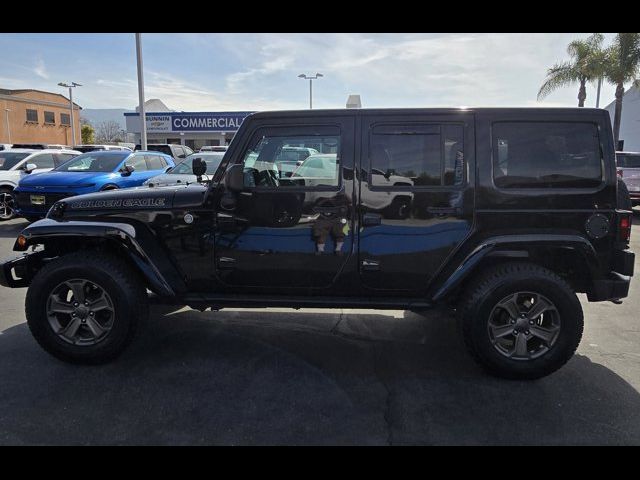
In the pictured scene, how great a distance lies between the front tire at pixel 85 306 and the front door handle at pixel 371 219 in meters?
1.85

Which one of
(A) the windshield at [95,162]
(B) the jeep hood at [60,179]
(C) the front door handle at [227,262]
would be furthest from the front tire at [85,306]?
(A) the windshield at [95,162]

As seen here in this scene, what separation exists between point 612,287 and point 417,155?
5.72ft

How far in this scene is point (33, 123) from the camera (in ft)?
169

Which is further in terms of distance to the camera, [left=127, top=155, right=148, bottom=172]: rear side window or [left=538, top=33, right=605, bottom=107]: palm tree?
[left=538, top=33, right=605, bottom=107]: palm tree

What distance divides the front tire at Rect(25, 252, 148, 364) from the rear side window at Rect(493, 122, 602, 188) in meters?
2.92

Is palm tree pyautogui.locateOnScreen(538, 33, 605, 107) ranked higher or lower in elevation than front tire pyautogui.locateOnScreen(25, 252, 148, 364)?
higher

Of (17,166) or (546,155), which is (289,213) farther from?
(17,166)

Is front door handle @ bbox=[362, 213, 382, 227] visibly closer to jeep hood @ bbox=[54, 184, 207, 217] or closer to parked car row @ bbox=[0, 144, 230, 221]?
jeep hood @ bbox=[54, 184, 207, 217]

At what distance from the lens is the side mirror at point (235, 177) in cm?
346

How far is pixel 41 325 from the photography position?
11.9ft

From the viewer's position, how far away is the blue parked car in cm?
908

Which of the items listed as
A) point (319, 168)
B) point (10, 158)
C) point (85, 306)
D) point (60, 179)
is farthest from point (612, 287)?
point (10, 158)

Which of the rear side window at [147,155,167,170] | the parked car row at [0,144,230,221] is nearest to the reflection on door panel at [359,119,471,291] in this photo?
the parked car row at [0,144,230,221]
